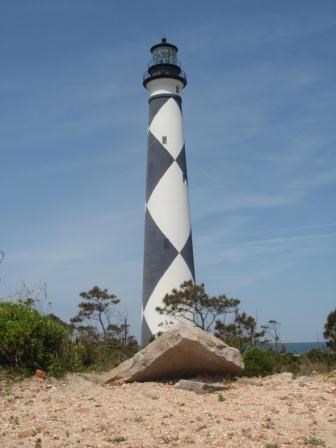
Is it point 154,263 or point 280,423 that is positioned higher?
point 154,263

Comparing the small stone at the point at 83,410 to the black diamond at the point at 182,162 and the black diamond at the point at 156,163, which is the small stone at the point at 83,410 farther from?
the black diamond at the point at 182,162

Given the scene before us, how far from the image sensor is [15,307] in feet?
36.1

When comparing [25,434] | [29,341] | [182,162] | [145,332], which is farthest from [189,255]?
[25,434]

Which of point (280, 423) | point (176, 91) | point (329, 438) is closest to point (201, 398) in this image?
point (280, 423)

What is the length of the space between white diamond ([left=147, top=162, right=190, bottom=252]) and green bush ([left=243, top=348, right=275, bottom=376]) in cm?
967

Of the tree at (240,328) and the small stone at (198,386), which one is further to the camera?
the tree at (240,328)

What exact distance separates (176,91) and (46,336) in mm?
16001

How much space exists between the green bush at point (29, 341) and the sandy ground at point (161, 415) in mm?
556

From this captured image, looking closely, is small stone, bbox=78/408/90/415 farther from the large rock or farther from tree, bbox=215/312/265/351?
tree, bbox=215/312/265/351

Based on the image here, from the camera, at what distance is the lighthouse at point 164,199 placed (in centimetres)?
2162

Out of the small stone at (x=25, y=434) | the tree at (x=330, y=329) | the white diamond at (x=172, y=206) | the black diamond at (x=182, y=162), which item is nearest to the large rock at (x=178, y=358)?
the small stone at (x=25, y=434)

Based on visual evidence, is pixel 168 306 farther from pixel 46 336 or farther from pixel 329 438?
pixel 329 438

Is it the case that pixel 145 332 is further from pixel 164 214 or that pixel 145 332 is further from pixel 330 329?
pixel 330 329

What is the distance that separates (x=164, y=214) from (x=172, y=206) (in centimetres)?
47
